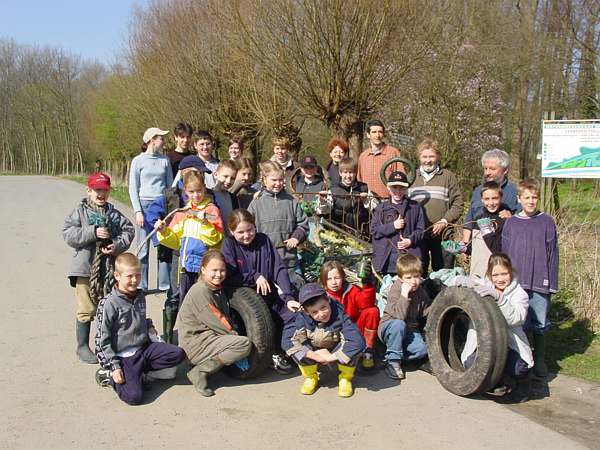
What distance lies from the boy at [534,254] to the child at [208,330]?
2.33m

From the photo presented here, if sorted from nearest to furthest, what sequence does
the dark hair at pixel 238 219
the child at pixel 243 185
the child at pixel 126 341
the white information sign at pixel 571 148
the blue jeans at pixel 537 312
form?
the child at pixel 126 341, the dark hair at pixel 238 219, the blue jeans at pixel 537 312, the child at pixel 243 185, the white information sign at pixel 571 148

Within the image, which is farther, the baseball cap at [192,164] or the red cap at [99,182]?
the baseball cap at [192,164]

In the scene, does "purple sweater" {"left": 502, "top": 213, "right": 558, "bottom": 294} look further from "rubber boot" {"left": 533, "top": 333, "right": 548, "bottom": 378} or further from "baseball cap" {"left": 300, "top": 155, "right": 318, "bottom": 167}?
"baseball cap" {"left": 300, "top": 155, "right": 318, "bottom": 167}

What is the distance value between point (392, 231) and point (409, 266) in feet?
1.94

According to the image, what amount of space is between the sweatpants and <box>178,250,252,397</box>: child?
5.5 inches

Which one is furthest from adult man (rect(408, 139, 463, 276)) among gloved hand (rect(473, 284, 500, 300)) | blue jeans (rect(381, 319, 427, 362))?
gloved hand (rect(473, 284, 500, 300))

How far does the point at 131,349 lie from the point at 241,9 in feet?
32.2

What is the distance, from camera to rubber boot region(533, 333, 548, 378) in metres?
5.11

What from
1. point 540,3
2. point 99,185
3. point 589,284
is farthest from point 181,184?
point 540,3

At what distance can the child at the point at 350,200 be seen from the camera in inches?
254

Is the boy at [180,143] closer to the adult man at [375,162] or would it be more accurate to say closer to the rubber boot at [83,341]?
the adult man at [375,162]

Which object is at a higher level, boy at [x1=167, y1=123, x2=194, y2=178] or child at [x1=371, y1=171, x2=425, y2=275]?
boy at [x1=167, y1=123, x2=194, y2=178]

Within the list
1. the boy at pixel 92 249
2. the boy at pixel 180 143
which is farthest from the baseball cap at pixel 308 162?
the boy at pixel 92 249

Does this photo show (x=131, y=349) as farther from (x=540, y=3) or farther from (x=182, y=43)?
(x=540, y=3)
